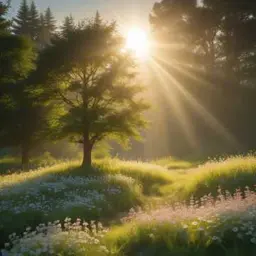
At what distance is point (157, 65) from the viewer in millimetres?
50156

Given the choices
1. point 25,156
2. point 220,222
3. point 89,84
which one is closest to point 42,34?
point 25,156

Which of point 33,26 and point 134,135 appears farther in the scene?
point 33,26

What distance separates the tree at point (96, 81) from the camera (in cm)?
2114

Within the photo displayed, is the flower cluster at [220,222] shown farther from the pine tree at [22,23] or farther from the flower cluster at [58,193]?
the pine tree at [22,23]

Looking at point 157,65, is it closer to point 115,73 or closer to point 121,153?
point 121,153

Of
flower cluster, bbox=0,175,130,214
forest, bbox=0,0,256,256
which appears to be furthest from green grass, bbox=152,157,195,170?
flower cluster, bbox=0,175,130,214

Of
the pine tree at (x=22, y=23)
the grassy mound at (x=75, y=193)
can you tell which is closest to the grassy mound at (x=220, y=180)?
the grassy mound at (x=75, y=193)

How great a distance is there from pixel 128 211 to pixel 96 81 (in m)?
8.23

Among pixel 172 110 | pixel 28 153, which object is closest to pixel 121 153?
pixel 172 110

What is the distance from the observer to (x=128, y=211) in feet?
51.0

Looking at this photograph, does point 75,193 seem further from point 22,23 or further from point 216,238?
point 22,23

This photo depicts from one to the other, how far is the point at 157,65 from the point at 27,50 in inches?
1005

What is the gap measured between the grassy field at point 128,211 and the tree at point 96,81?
2134 mm

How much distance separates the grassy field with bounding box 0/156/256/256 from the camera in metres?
8.61
